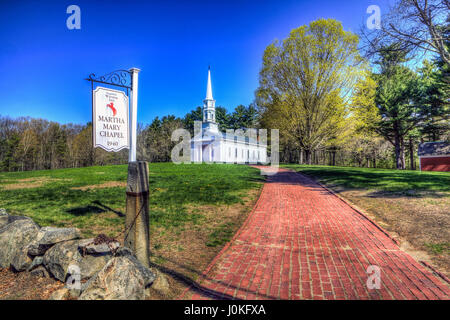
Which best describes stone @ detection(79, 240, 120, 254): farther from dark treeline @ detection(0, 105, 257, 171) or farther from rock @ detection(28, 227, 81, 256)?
dark treeline @ detection(0, 105, 257, 171)

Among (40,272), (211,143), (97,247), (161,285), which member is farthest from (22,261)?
(211,143)

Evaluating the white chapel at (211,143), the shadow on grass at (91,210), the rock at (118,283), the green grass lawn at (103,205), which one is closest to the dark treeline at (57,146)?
the white chapel at (211,143)

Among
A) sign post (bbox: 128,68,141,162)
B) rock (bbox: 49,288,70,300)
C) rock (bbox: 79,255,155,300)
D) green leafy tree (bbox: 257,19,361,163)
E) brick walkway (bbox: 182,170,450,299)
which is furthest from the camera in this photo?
green leafy tree (bbox: 257,19,361,163)

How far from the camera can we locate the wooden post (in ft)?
12.4

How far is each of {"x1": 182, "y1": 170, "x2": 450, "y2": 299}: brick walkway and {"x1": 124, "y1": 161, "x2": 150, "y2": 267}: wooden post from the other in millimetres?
1091

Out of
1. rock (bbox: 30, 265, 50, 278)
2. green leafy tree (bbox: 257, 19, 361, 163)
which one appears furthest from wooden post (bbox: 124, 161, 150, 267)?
green leafy tree (bbox: 257, 19, 361, 163)

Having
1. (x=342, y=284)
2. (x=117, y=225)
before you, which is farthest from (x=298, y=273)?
(x=117, y=225)

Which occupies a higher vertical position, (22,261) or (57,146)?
(57,146)

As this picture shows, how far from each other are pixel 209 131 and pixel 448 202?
4121 cm

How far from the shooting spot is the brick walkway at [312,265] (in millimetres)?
3191

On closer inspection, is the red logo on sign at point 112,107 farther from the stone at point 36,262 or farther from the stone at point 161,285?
the stone at point 161,285

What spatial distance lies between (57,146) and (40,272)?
58650 mm

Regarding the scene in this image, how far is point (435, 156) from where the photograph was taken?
30344mm

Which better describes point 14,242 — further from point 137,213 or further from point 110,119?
point 110,119
